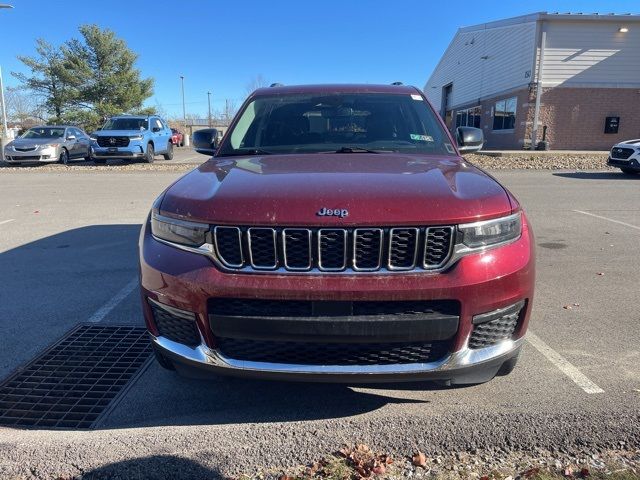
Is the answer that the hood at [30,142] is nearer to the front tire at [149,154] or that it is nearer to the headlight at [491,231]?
the front tire at [149,154]

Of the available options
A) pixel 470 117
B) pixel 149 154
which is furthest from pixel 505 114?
pixel 149 154

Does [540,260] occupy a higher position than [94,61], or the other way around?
[94,61]

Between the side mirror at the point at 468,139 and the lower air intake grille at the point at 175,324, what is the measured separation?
2.73 m

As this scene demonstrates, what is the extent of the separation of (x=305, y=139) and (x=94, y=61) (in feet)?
142

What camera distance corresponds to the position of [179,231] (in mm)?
2510

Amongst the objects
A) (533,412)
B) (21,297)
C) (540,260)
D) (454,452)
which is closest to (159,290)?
(454,452)

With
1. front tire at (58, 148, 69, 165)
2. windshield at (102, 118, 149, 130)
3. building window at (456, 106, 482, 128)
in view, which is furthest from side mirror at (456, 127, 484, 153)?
building window at (456, 106, 482, 128)

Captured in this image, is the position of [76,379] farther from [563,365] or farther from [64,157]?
[64,157]

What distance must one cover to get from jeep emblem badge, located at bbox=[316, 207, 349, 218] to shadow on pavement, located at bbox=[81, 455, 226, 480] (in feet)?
4.30

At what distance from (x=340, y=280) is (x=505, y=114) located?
2927cm

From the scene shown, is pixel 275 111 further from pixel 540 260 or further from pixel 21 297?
pixel 540 260

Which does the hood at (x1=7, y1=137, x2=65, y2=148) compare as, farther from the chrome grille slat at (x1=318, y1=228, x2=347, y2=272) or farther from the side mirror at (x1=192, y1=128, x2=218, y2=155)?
the chrome grille slat at (x1=318, y1=228, x2=347, y2=272)

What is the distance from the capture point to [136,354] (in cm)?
359

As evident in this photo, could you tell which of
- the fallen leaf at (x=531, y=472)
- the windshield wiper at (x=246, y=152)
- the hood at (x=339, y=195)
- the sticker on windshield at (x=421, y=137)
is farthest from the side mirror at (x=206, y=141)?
the fallen leaf at (x=531, y=472)
